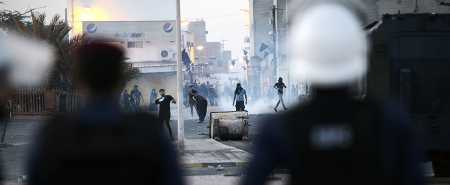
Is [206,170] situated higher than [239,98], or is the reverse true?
[239,98]

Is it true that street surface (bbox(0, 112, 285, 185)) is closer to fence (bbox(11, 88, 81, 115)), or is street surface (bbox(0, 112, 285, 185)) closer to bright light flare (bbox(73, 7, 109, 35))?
fence (bbox(11, 88, 81, 115))

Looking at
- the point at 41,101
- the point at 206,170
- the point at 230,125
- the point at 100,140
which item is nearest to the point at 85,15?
the point at 41,101

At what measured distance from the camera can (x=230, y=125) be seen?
21375 mm

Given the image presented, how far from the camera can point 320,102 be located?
9.31ft

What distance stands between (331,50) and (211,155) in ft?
46.3

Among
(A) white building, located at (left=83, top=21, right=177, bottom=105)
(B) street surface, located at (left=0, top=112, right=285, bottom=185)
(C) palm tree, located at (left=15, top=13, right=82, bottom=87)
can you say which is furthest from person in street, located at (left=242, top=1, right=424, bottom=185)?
(A) white building, located at (left=83, top=21, right=177, bottom=105)

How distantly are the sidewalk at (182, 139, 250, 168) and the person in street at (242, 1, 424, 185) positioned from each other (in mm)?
10995

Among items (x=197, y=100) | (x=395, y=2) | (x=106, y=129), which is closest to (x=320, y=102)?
(x=106, y=129)

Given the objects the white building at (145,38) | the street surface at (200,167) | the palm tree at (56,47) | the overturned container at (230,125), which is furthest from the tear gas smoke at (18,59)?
the white building at (145,38)

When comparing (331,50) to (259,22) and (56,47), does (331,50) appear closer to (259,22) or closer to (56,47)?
(56,47)

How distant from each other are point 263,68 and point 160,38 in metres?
16.1

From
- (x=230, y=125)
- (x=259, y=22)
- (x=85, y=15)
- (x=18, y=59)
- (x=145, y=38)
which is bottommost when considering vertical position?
(x=230, y=125)

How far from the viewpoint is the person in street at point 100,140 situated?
2.97 meters

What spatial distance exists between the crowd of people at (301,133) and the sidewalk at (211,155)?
10.8 metres
